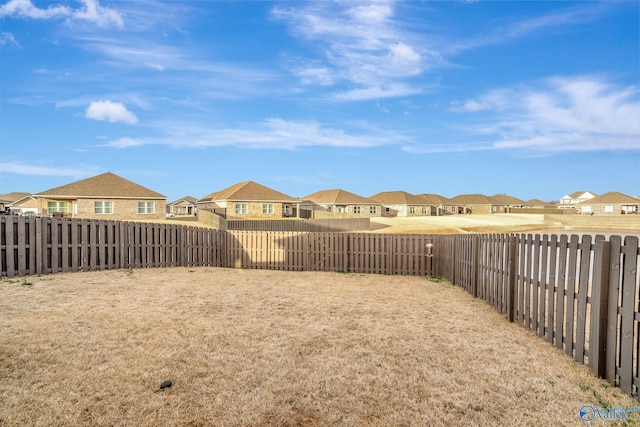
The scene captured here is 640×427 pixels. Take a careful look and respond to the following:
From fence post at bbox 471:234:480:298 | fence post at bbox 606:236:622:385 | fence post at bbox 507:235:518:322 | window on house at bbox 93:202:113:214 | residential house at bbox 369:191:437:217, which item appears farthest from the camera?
residential house at bbox 369:191:437:217

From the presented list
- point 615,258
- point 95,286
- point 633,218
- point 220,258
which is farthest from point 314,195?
point 615,258

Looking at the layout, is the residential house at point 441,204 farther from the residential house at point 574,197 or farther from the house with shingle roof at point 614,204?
the residential house at point 574,197

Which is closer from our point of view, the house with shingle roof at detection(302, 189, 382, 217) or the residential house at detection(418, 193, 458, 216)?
the house with shingle roof at detection(302, 189, 382, 217)

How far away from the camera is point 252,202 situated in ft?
170

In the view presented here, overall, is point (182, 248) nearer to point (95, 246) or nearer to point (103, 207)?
point (95, 246)

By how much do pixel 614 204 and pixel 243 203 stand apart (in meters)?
73.8

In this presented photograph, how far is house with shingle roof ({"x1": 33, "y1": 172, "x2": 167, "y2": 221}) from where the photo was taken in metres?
40.3

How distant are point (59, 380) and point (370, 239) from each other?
417 inches

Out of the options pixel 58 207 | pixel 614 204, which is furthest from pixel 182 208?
pixel 614 204

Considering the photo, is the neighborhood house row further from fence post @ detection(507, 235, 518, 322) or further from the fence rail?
fence post @ detection(507, 235, 518, 322)

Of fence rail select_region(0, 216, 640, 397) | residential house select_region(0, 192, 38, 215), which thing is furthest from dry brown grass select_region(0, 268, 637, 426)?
residential house select_region(0, 192, 38, 215)

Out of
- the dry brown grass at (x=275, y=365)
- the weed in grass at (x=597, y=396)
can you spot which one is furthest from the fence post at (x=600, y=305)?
the weed in grass at (x=597, y=396)

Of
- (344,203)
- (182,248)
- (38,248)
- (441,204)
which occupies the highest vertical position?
(441,204)

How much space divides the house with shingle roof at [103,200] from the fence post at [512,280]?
4243 cm
